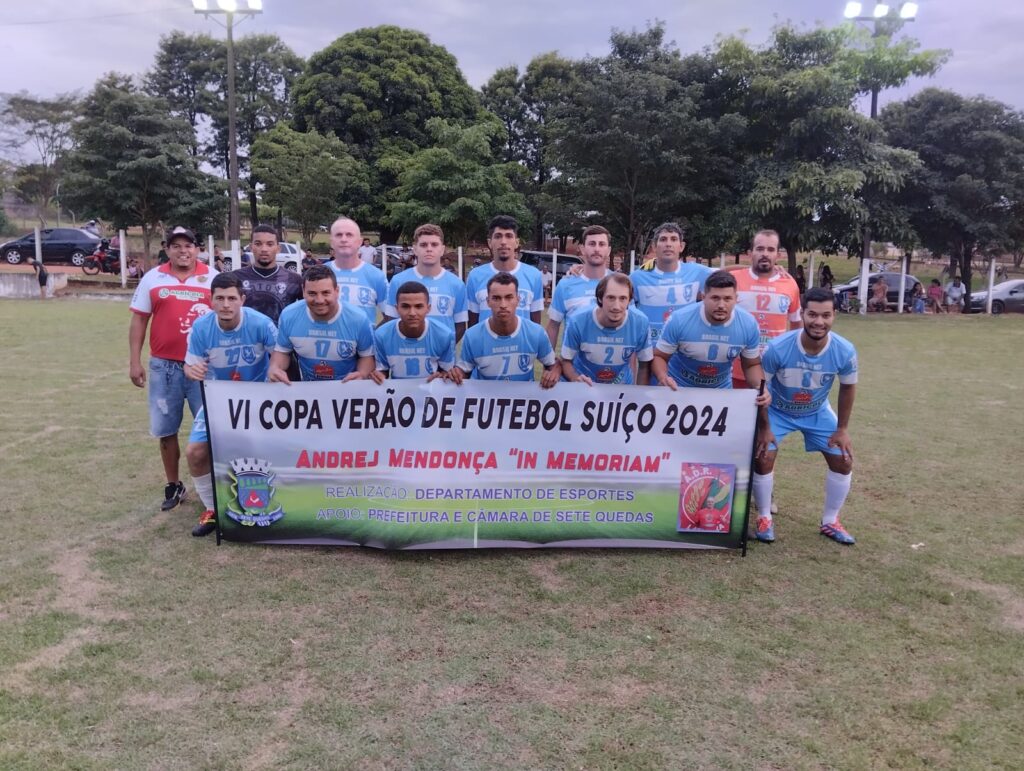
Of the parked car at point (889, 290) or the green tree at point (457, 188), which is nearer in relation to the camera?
the parked car at point (889, 290)

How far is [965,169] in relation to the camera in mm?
24484

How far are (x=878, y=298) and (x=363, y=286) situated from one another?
23.0 metres

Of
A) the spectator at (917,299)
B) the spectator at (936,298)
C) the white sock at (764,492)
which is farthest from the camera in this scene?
the spectator at (936,298)

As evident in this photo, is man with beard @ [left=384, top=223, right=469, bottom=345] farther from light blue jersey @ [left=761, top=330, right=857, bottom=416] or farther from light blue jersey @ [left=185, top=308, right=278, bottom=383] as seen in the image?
light blue jersey @ [left=761, top=330, right=857, bottom=416]

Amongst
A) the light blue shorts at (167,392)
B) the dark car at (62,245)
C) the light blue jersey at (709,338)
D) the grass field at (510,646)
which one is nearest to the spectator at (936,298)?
the grass field at (510,646)

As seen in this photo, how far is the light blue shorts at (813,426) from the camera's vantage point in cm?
509

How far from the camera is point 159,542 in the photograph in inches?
190

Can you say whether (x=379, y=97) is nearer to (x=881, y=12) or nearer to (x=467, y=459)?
(x=881, y=12)

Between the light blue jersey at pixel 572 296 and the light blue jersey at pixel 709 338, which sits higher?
the light blue jersey at pixel 572 296

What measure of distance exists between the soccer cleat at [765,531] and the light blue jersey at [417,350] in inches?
92.2

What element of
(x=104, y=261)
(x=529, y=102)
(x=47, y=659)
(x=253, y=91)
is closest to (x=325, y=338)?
(x=47, y=659)

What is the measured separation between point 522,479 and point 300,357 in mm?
1647

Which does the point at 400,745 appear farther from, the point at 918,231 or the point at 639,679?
the point at 918,231

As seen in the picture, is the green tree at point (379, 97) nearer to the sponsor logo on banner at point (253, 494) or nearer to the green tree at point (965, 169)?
the green tree at point (965, 169)
